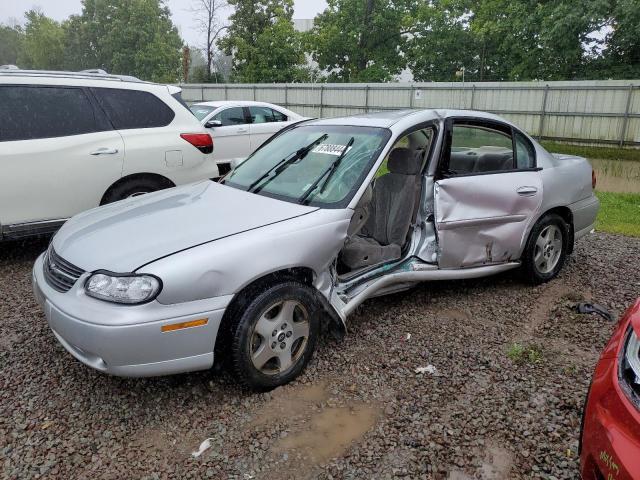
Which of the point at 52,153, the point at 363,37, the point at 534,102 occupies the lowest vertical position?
the point at 52,153

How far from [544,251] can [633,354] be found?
2.83m

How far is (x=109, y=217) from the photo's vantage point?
338 centimetres

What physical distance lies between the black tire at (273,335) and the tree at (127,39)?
42177mm

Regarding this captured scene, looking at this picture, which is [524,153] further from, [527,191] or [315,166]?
[315,166]

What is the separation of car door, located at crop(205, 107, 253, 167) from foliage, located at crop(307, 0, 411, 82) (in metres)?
22.1

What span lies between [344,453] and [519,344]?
1.70 meters

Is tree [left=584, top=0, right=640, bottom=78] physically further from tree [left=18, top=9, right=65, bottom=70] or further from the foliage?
tree [left=18, top=9, right=65, bottom=70]

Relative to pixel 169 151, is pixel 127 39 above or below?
above

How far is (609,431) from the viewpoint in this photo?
1.71 m

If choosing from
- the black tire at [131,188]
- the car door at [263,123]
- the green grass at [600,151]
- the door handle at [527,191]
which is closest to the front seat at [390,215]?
the door handle at [527,191]

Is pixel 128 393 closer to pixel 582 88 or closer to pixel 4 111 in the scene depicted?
pixel 4 111

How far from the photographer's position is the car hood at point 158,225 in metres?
2.74

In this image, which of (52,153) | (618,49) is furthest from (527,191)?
(618,49)

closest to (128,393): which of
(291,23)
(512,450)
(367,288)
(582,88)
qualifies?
(367,288)
